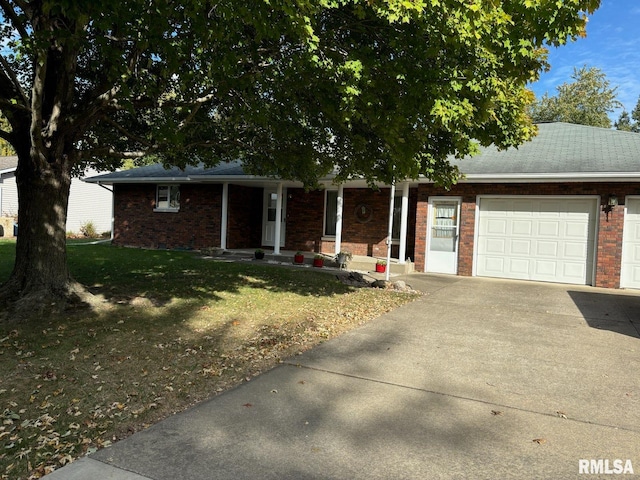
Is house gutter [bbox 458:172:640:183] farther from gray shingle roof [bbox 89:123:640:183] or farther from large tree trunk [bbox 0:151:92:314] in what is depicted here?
large tree trunk [bbox 0:151:92:314]

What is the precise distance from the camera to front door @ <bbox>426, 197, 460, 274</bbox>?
13312mm

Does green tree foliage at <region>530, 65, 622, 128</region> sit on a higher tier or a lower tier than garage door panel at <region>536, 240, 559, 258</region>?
higher

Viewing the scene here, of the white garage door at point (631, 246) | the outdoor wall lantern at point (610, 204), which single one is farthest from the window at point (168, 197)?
the white garage door at point (631, 246)

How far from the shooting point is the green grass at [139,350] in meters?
3.43

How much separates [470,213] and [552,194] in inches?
81.8

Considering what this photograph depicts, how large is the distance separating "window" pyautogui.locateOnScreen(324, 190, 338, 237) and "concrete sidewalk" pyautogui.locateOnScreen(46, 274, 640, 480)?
989 cm

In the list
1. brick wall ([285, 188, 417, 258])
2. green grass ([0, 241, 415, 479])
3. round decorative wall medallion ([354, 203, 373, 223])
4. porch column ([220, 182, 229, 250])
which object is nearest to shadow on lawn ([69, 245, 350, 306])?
green grass ([0, 241, 415, 479])

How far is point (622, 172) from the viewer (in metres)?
10.6

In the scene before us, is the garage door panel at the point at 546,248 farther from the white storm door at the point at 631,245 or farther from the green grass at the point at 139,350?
the green grass at the point at 139,350

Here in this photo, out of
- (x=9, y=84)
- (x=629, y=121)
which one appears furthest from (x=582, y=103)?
(x=9, y=84)

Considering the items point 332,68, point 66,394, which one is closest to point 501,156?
point 332,68

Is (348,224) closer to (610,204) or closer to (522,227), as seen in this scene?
(522,227)

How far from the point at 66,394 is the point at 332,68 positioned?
4496 millimetres

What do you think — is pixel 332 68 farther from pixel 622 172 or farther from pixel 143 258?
pixel 143 258
